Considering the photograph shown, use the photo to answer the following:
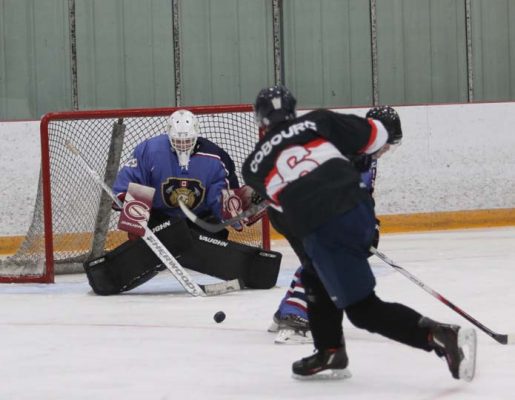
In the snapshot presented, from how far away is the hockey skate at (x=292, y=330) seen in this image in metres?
3.50

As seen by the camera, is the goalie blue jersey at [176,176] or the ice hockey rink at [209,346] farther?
the goalie blue jersey at [176,176]

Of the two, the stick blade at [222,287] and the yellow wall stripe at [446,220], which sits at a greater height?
the stick blade at [222,287]

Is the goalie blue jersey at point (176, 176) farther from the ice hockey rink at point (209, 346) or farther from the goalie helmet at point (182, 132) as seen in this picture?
the ice hockey rink at point (209, 346)

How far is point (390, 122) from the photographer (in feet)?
10.8

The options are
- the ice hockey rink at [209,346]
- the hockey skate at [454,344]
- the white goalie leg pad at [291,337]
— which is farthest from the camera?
the white goalie leg pad at [291,337]

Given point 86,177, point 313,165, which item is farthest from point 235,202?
point 313,165

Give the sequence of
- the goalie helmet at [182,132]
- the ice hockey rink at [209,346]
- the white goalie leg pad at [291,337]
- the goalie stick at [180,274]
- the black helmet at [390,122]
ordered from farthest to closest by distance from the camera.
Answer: the goalie helmet at [182,132] → the goalie stick at [180,274] → the white goalie leg pad at [291,337] → the black helmet at [390,122] → the ice hockey rink at [209,346]

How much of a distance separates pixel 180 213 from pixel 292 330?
5.17 ft

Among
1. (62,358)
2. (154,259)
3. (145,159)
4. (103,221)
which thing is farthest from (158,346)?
(103,221)

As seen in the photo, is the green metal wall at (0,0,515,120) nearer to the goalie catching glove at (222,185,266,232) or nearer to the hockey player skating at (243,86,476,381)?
the goalie catching glove at (222,185,266,232)

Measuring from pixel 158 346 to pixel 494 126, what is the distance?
13.4ft

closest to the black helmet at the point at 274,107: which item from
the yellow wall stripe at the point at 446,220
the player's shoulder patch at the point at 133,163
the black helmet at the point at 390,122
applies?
the black helmet at the point at 390,122

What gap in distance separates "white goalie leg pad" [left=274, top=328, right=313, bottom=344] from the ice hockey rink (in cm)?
3

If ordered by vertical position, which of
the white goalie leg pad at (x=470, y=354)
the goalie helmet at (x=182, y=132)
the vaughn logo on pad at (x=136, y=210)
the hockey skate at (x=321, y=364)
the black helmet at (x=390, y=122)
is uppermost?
the black helmet at (x=390, y=122)
